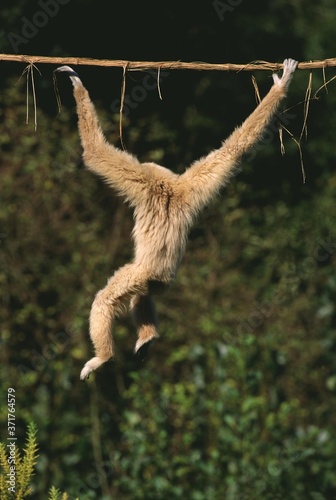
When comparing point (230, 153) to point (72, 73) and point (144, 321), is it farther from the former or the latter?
point (144, 321)

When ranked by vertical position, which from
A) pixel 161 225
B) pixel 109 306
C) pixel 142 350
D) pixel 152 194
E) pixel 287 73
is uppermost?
pixel 287 73

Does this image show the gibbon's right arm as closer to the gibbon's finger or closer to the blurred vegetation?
the gibbon's finger

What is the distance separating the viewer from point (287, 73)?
488 cm

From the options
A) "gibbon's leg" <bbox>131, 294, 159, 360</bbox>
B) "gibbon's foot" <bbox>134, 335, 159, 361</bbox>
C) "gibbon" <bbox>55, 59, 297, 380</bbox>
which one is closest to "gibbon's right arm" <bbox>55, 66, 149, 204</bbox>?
"gibbon" <bbox>55, 59, 297, 380</bbox>

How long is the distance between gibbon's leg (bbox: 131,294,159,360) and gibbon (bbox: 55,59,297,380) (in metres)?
0.01

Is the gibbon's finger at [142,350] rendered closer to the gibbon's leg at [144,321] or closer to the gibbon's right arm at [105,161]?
the gibbon's leg at [144,321]

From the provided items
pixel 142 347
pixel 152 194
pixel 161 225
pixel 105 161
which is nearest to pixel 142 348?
pixel 142 347

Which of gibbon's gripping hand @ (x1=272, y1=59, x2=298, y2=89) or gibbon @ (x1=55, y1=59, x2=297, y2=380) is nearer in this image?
gibbon's gripping hand @ (x1=272, y1=59, x2=298, y2=89)

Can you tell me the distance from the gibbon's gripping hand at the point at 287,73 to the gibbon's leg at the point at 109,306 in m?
1.35

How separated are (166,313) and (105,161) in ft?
19.2

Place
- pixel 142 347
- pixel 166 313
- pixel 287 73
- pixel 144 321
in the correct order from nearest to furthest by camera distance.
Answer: pixel 287 73
pixel 142 347
pixel 144 321
pixel 166 313

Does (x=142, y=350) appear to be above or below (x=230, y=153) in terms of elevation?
below

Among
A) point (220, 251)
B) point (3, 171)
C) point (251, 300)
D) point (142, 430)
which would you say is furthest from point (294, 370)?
point (3, 171)

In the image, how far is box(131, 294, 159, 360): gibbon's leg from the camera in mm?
5160
